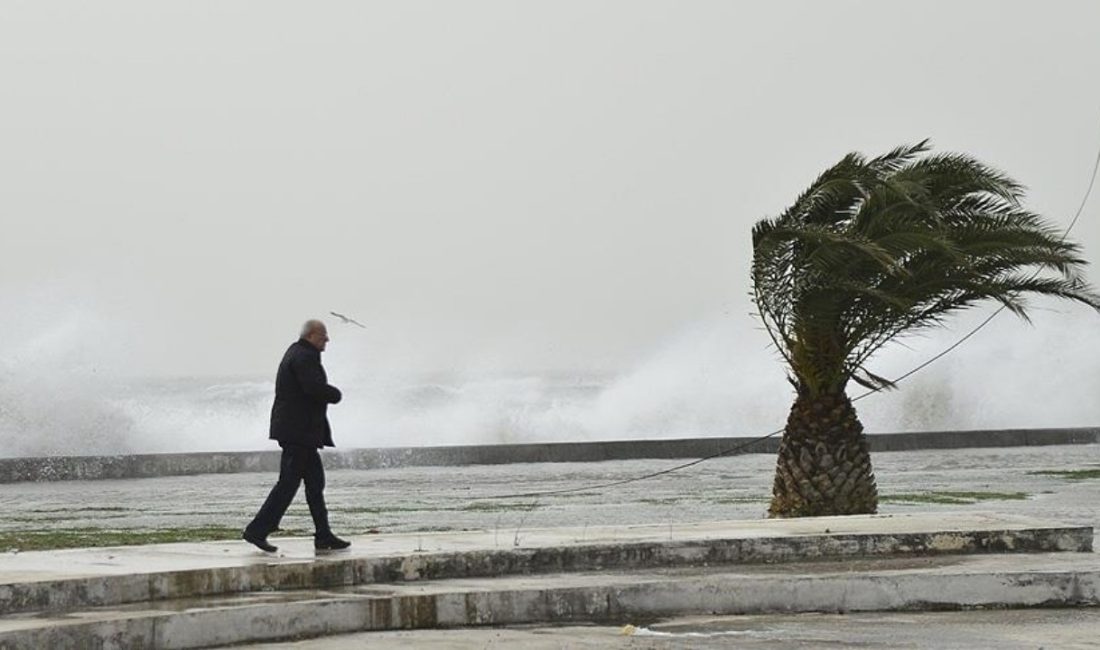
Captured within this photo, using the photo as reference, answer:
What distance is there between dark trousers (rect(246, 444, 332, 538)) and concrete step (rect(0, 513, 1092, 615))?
209mm

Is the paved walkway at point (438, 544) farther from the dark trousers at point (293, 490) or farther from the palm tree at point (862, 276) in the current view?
the palm tree at point (862, 276)

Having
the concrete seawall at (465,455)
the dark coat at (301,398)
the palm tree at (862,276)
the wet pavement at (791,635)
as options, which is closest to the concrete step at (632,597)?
the wet pavement at (791,635)

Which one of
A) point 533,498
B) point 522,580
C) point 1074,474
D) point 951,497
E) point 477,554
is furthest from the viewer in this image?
point 1074,474

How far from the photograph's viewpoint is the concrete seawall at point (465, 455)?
1410 inches

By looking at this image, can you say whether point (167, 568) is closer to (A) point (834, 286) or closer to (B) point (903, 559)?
(B) point (903, 559)

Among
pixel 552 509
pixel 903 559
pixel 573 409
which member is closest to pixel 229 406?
pixel 573 409

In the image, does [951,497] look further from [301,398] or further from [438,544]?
[301,398]

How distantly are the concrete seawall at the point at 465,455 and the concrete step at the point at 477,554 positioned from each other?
21761mm

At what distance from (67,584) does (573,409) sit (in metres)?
50.5

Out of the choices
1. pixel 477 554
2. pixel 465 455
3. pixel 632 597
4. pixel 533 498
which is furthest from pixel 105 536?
pixel 465 455

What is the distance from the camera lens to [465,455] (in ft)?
135

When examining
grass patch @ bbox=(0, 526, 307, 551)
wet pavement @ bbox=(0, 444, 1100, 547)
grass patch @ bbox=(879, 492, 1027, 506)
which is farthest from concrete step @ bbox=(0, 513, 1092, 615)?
grass patch @ bbox=(879, 492, 1027, 506)

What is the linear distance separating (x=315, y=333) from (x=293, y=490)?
1.01m

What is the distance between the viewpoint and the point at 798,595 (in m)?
10.2
